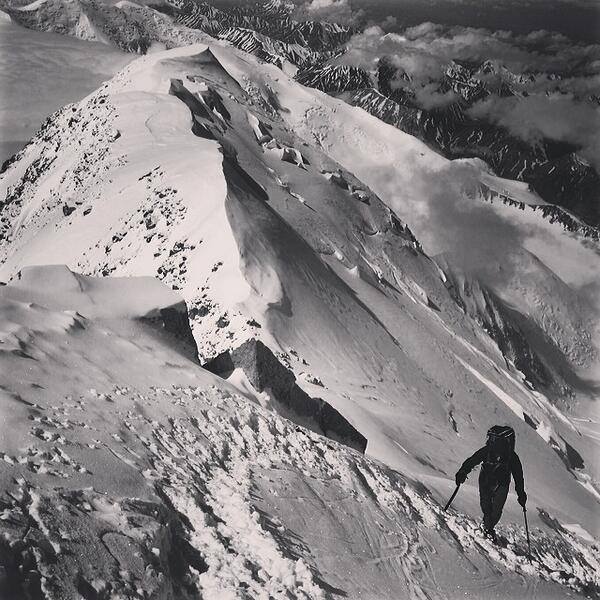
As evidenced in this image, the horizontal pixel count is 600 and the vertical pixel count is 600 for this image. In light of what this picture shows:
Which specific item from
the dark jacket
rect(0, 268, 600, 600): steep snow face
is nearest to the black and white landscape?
rect(0, 268, 600, 600): steep snow face

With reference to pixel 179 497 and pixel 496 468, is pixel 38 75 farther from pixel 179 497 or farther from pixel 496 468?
pixel 496 468

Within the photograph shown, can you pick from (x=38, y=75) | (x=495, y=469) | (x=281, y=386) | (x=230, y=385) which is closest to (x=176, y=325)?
(x=230, y=385)

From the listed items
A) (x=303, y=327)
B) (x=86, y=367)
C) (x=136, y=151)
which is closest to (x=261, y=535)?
(x=86, y=367)

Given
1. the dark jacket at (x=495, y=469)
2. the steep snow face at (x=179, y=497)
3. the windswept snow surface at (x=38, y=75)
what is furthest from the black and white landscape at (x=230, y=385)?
the dark jacket at (x=495, y=469)

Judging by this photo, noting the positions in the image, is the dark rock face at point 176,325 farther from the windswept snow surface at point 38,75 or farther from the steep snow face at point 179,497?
the windswept snow surface at point 38,75

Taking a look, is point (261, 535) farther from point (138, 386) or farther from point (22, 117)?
point (22, 117)
